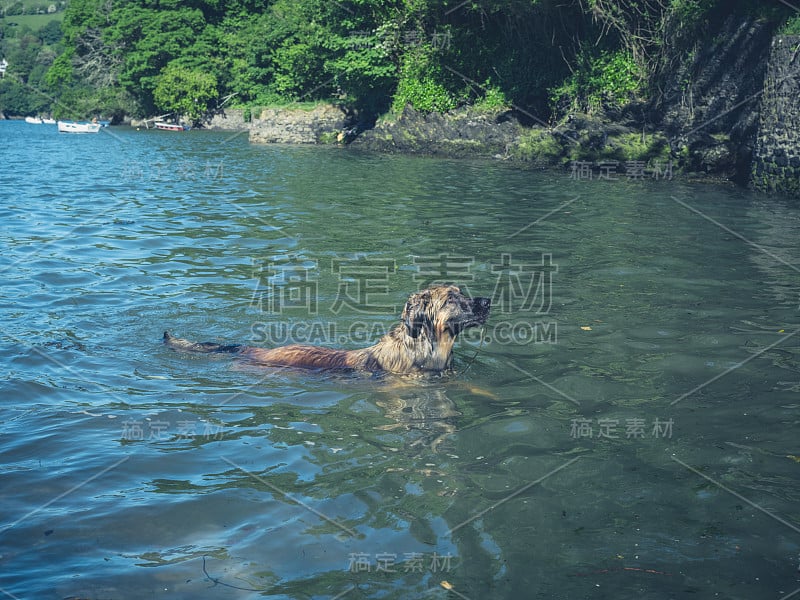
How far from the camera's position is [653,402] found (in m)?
6.52

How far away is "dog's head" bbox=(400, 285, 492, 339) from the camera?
23.0 ft

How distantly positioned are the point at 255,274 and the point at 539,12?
21315mm

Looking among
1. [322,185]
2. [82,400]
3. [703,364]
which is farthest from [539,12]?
[82,400]

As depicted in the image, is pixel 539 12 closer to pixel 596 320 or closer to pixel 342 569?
pixel 596 320

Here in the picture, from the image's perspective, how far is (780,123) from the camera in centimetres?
1867

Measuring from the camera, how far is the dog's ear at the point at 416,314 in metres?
7.14

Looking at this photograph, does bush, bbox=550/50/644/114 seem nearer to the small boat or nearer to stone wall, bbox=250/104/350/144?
stone wall, bbox=250/104/350/144

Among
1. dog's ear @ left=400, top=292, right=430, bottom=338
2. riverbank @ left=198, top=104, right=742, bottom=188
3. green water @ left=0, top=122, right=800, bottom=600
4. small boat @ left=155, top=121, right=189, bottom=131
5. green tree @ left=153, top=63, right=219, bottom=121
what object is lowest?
green water @ left=0, top=122, right=800, bottom=600

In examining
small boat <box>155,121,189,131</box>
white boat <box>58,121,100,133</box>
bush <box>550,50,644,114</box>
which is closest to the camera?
→ bush <box>550,50,644,114</box>

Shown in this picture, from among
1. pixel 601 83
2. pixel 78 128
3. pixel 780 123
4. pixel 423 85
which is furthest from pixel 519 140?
pixel 78 128

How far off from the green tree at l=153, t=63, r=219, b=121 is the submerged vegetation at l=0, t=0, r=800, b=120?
0.12m

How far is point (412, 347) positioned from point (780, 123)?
15.9 meters

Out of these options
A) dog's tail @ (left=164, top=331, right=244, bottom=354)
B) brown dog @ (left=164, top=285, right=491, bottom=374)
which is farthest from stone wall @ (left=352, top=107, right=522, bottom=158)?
dog's tail @ (left=164, top=331, right=244, bottom=354)

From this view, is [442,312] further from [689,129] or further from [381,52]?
[381,52]
